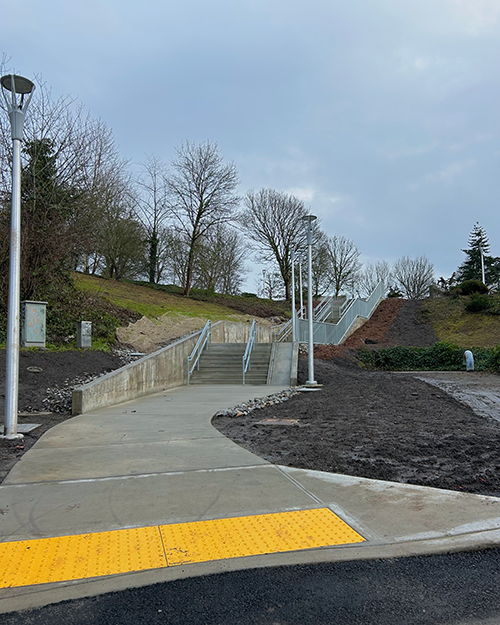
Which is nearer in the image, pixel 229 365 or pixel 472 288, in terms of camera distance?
pixel 229 365

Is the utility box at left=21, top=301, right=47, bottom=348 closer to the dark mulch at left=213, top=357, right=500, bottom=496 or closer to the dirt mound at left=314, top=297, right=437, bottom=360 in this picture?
the dark mulch at left=213, top=357, right=500, bottom=496

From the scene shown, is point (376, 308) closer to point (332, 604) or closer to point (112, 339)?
point (112, 339)

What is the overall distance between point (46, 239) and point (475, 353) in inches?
689

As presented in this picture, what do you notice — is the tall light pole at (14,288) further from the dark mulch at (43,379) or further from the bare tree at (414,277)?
the bare tree at (414,277)

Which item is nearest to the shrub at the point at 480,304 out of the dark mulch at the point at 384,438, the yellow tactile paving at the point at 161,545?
the dark mulch at the point at 384,438

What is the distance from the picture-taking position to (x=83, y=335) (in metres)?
13.0

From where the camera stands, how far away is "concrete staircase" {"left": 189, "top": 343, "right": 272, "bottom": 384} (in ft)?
48.9

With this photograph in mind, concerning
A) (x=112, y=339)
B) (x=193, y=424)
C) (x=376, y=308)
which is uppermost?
(x=376, y=308)

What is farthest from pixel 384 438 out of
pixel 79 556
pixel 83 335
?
pixel 83 335

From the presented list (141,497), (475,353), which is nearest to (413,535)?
(141,497)

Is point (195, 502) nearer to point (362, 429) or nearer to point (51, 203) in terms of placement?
point (362, 429)

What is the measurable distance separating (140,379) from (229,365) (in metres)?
4.81

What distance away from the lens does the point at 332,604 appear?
229 centimetres

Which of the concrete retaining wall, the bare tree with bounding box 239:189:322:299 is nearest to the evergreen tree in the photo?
the bare tree with bounding box 239:189:322:299
